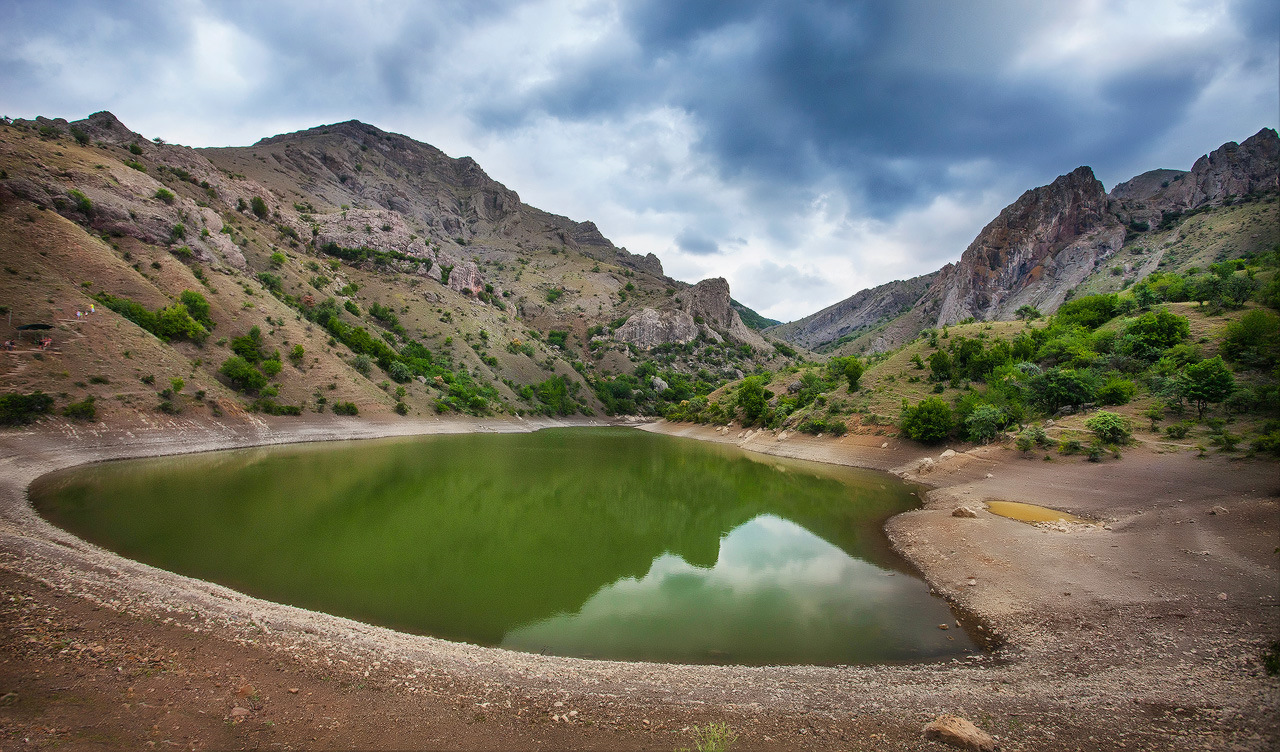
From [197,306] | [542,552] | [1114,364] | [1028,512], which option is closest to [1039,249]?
[1114,364]

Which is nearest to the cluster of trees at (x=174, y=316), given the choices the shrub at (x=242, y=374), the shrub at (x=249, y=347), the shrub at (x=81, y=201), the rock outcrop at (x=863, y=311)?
the shrub at (x=249, y=347)

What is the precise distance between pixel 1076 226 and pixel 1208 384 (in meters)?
98.1

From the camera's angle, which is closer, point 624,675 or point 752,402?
point 624,675

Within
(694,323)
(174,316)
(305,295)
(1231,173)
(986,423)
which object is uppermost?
(1231,173)

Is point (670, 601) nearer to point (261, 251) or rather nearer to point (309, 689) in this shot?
point (309, 689)

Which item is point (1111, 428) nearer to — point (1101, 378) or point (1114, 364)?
point (1101, 378)

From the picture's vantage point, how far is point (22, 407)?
2092 centimetres

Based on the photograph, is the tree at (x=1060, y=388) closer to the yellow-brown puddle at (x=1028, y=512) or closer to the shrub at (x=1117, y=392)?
the shrub at (x=1117, y=392)

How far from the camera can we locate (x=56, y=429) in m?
21.8

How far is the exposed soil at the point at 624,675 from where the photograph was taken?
4.97 m

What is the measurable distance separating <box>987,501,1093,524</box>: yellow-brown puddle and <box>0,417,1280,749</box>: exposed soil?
12.7ft

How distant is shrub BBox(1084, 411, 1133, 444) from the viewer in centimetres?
2028

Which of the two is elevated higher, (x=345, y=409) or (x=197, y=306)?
(x=197, y=306)

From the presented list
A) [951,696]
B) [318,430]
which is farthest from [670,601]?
[318,430]
